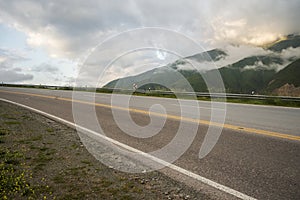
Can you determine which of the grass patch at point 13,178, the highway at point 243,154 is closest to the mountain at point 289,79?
the highway at point 243,154

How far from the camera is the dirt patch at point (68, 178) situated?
8.84ft

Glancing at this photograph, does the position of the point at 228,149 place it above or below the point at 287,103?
below

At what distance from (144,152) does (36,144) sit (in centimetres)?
240

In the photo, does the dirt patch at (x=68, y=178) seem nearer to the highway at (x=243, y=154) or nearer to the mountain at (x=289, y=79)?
the highway at (x=243, y=154)

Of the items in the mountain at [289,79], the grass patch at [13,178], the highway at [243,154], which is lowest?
the grass patch at [13,178]

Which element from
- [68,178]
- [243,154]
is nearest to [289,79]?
[243,154]

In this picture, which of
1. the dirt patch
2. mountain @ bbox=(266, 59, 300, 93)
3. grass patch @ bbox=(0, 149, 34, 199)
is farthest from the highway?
mountain @ bbox=(266, 59, 300, 93)

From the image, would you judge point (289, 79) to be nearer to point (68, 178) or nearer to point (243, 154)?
point (243, 154)

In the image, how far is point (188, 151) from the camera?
4.43m

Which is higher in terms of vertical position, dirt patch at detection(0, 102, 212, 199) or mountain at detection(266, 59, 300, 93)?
mountain at detection(266, 59, 300, 93)

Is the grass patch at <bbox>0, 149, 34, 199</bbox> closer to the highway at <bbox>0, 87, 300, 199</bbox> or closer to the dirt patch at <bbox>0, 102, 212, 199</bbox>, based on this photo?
the dirt patch at <bbox>0, 102, 212, 199</bbox>

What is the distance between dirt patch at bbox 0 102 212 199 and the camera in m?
2.69

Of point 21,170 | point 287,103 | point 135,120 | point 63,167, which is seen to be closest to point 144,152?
point 63,167

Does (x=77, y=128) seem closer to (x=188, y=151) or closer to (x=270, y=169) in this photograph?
(x=188, y=151)
